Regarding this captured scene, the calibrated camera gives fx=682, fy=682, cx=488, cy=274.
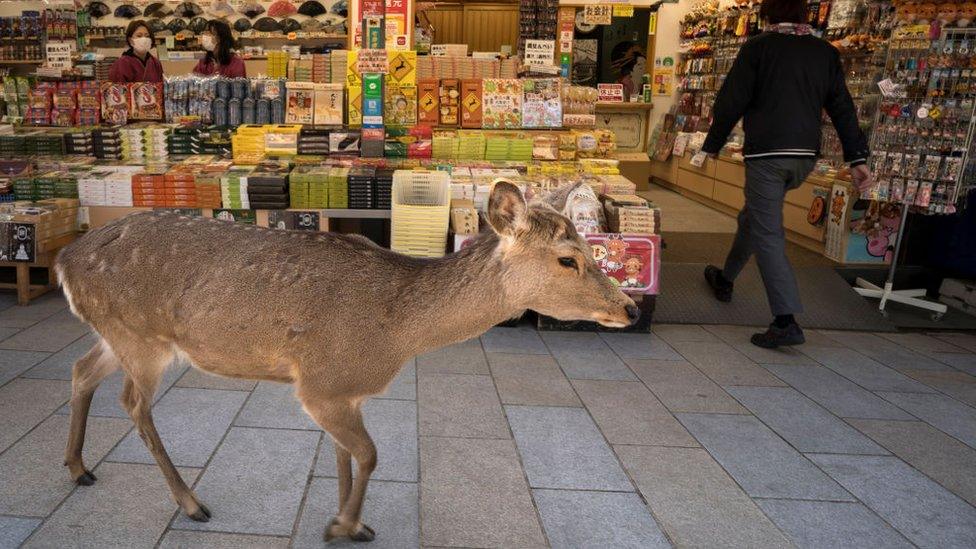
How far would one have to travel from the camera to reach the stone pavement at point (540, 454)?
2.80 m

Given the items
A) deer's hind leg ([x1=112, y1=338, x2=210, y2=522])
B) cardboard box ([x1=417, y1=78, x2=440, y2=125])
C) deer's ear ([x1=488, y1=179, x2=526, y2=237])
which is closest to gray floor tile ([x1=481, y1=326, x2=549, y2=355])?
cardboard box ([x1=417, y1=78, x2=440, y2=125])

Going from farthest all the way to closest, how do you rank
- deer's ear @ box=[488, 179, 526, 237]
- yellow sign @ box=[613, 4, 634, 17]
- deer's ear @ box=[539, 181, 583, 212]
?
yellow sign @ box=[613, 4, 634, 17], deer's ear @ box=[539, 181, 583, 212], deer's ear @ box=[488, 179, 526, 237]

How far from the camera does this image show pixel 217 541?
2627 mm

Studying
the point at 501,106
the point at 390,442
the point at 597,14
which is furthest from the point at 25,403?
Answer: the point at 597,14

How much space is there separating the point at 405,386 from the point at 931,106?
17.3 feet

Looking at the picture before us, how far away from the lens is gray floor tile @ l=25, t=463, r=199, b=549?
2.60m

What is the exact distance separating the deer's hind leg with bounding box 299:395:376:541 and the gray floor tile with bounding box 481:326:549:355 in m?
2.36

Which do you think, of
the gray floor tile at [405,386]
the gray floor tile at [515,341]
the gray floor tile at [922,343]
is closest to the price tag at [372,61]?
the gray floor tile at [515,341]

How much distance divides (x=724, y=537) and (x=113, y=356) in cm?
260

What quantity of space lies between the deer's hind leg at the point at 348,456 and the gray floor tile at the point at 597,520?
0.76 meters

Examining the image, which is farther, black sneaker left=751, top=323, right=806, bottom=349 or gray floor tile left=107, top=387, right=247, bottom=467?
black sneaker left=751, top=323, right=806, bottom=349

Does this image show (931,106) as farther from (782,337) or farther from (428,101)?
(428,101)

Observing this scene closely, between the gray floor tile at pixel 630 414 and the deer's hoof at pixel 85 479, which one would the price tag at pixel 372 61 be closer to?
the gray floor tile at pixel 630 414

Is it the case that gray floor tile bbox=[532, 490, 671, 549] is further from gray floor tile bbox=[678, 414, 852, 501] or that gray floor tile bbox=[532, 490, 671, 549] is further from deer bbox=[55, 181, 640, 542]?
deer bbox=[55, 181, 640, 542]
